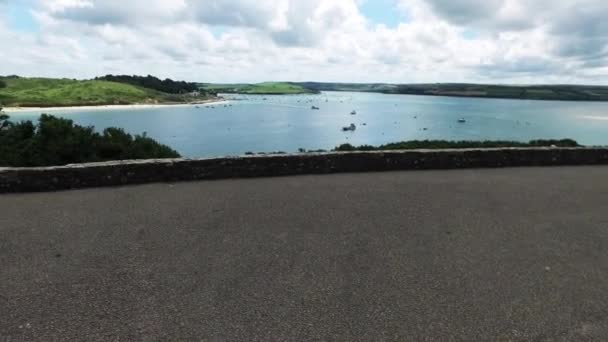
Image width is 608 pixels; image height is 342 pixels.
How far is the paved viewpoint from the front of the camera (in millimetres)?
3250

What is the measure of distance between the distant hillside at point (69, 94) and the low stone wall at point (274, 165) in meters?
132

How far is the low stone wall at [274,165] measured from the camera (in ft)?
22.9

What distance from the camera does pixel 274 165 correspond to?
8.30 m

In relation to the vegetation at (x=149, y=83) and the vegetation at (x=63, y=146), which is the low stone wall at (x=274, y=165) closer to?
the vegetation at (x=63, y=146)

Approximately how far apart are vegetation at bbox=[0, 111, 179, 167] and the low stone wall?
343 centimetres

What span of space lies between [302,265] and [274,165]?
167 inches

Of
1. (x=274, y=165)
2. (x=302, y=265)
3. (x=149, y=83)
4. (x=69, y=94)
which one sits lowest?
(x=302, y=265)

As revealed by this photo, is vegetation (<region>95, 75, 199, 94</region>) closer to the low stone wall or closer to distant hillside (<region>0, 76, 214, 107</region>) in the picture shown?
distant hillside (<region>0, 76, 214, 107</region>)

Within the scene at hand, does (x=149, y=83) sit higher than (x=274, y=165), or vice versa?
(x=149, y=83)

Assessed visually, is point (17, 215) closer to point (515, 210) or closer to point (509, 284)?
point (509, 284)

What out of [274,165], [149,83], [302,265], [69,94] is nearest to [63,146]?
[274,165]

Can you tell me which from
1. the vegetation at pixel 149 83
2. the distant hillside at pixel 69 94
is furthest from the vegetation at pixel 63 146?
the vegetation at pixel 149 83

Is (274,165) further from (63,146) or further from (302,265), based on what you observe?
(63,146)

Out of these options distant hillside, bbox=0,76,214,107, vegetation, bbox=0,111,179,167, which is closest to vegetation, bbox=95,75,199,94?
distant hillside, bbox=0,76,214,107
